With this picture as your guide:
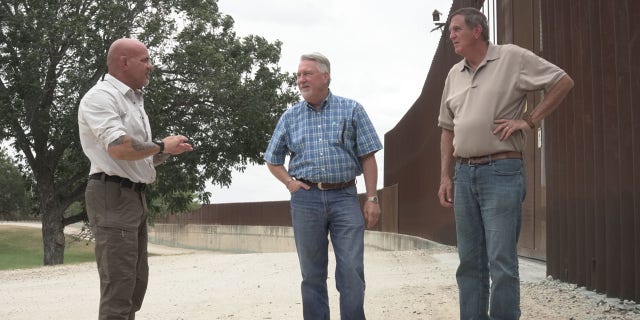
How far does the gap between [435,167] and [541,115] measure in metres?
12.0

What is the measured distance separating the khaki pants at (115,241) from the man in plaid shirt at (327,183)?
3.33 ft

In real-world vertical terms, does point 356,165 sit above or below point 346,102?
below

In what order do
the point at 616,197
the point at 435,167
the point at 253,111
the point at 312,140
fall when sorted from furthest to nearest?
1. the point at 253,111
2. the point at 435,167
3. the point at 616,197
4. the point at 312,140

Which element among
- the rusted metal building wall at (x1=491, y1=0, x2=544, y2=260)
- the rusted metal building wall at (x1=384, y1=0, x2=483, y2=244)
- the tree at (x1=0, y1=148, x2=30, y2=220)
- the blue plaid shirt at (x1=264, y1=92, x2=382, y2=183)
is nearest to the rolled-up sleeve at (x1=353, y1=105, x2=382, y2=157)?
the blue plaid shirt at (x1=264, y1=92, x2=382, y2=183)

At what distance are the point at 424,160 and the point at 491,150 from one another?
13946 millimetres

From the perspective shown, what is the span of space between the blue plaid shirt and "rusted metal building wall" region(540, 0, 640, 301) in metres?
2.49

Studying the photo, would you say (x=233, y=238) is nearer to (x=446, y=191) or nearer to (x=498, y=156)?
(x=446, y=191)

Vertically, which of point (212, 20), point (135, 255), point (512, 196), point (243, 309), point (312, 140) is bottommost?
point (243, 309)

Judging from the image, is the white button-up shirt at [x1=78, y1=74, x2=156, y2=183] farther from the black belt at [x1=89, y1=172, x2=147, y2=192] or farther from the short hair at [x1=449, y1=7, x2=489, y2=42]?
the short hair at [x1=449, y1=7, x2=489, y2=42]

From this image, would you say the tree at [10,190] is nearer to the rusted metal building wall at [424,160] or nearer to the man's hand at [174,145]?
the rusted metal building wall at [424,160]

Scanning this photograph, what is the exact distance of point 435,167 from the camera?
53.4ft

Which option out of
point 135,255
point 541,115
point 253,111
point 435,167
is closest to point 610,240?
point 541,115

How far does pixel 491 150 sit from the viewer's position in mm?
4332

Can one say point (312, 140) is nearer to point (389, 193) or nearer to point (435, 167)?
point (435, 167)
